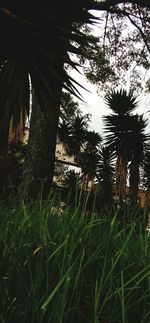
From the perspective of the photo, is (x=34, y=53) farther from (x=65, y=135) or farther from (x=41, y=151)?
(x=65, y=135)

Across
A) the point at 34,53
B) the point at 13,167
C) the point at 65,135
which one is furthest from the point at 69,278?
the point at 65,135

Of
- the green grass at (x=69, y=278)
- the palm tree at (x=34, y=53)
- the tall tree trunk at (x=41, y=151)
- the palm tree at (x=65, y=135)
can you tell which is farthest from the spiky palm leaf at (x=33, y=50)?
the palm tree at (x=65, y=135)

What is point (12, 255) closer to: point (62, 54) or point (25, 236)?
point (25, 236)

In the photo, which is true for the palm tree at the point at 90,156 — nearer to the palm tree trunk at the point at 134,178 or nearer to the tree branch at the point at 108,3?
the palm tree trunk at the point at 134,178

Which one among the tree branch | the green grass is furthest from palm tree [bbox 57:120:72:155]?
the green grass

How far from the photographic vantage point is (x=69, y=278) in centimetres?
187

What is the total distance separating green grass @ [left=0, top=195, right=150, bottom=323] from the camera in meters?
1.99

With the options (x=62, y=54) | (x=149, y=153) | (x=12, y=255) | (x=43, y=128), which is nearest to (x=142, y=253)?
(x=12, y=255)

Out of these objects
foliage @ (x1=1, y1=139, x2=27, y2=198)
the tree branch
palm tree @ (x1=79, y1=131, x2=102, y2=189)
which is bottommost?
foliage @ (x1=1, y1=139, x2=27, y2=198)

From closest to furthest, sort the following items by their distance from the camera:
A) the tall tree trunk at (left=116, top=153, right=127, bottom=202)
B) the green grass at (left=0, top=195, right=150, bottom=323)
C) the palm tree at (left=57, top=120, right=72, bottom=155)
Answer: the green grass at (left=0, top=195, right=150, bottom=323) → the tall tree trunk at (left=116, top=153, right=127, bottom=202) → the palm tree at (left=57, top=120, right=72, bottom=155)

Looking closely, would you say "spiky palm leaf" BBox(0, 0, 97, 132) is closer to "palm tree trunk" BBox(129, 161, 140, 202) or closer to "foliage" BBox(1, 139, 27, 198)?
"foliage" BBox(1, 139, 27, 198)

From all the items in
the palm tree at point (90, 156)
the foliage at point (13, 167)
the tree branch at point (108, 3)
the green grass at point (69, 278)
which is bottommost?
the green grass at point (69, 278)

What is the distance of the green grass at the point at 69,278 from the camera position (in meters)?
1.99

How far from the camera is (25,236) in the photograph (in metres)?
2.82
